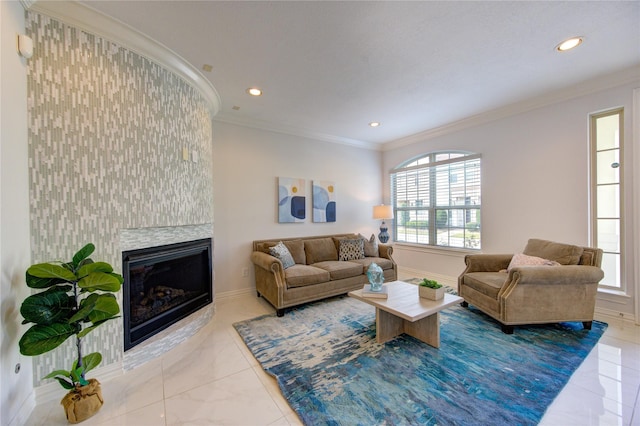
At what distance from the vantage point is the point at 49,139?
1686mm

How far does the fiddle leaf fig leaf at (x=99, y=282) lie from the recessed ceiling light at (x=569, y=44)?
3.94 metres

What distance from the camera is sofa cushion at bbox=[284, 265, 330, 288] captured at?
307cm

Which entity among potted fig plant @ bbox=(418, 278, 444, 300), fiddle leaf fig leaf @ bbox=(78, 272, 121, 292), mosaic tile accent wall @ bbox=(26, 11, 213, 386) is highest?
mosaic tile accent wall @ bbox=(26, 11, 213, 386)

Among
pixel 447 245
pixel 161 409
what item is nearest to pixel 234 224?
pixel 161 409

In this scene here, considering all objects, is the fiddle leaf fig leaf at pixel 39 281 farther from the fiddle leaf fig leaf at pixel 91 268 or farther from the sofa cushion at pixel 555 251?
the sofa cushion at pixel 555 251

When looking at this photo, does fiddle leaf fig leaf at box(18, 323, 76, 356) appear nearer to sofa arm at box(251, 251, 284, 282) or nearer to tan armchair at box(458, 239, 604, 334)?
sofa arm at box(251, 251, 284, 282)

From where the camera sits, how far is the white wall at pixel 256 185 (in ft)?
11.8

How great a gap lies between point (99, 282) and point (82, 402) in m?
0.73

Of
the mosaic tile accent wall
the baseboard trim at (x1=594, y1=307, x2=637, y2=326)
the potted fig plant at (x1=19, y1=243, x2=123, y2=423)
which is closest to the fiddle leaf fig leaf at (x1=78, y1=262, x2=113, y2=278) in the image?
the potted fig plant at (x1=19, y1=243, x2=123, y2=423)

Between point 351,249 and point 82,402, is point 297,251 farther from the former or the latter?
point 82,402

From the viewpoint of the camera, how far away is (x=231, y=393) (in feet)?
5.65

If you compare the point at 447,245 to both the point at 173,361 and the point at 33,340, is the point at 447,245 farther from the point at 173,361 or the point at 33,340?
the point at 33,340

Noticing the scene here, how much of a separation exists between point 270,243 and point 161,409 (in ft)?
7.57

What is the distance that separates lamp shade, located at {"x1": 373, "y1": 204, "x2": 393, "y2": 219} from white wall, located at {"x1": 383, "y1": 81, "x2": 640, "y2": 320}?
1.21 meters
